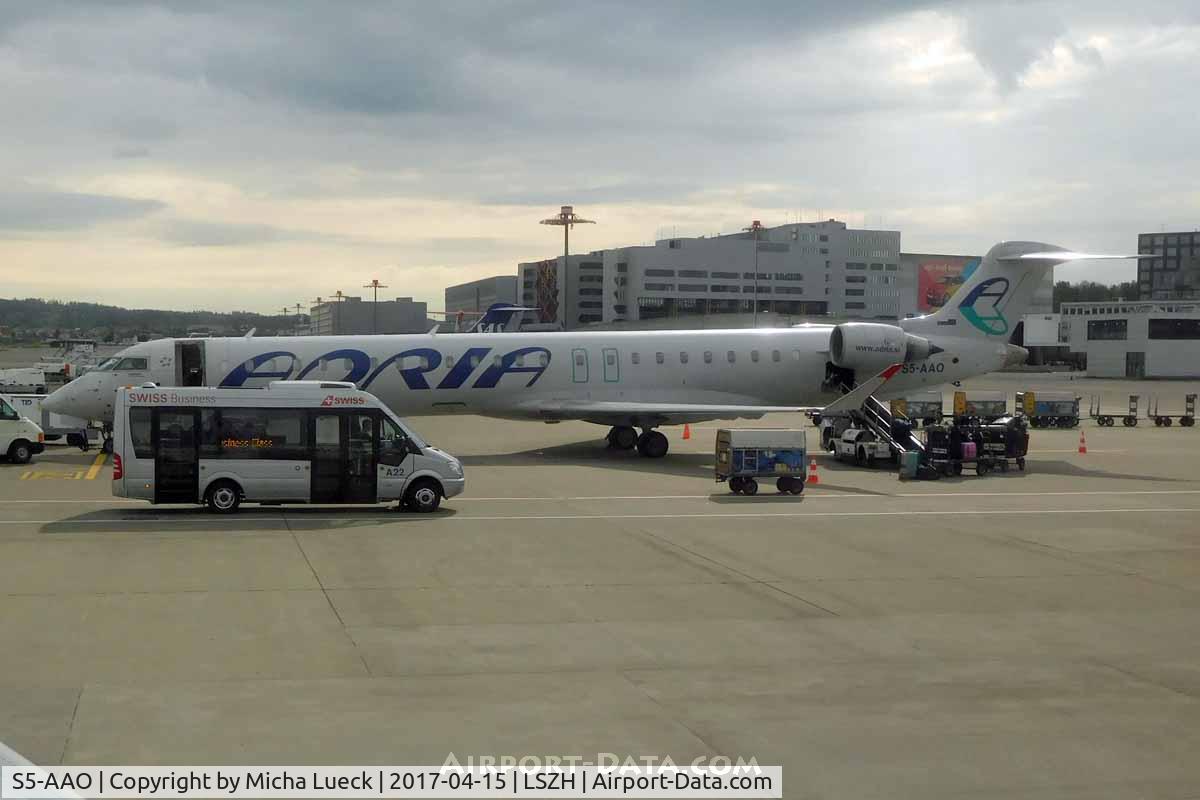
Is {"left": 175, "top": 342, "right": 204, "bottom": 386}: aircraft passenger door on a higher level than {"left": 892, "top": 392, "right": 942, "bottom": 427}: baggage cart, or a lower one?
higher

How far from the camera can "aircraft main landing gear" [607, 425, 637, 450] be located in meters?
36.8

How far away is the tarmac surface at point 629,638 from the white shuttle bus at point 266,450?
579 mm

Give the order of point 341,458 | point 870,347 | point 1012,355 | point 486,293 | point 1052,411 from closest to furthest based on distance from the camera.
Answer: point 341,458, point 870,347, point 1012,355, point 1052,411, point 486,293

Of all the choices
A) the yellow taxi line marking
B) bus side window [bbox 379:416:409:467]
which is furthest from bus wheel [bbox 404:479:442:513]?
the yellow taxi line marking

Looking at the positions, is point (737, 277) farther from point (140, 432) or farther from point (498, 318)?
point (140, 432)

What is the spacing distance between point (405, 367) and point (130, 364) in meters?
8.01

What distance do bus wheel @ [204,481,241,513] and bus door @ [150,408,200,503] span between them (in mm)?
262

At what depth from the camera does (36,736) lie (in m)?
8.95

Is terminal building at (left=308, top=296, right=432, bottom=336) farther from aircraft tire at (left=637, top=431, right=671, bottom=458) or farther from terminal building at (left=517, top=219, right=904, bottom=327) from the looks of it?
aircraft tire at (left=637, top=431, right=671, bottom=458)

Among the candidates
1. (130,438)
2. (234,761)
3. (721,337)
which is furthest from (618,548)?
(721,337)

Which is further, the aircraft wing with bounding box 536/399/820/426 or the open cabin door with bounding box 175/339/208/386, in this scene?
the open cabin door with bounding box 175/339/208/386

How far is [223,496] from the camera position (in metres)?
22.0

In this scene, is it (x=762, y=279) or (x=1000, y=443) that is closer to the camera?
(x=1000, y=443)

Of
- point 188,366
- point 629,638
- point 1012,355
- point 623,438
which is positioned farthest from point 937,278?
point 629,638
